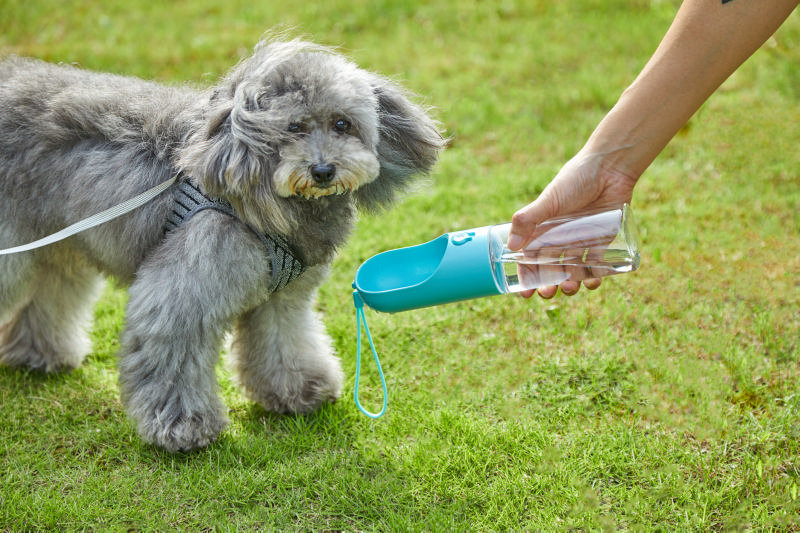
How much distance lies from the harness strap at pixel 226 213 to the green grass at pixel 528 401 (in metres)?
0.81

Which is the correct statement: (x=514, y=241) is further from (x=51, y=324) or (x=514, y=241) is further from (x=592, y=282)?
(x=51, y=324)

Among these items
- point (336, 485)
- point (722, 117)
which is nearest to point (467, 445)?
point (336, 485)

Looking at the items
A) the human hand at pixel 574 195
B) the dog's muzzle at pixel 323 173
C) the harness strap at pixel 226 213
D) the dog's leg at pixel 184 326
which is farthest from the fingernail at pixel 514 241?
the dog's leg at pixel 184 326

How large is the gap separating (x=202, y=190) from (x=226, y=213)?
0.13 meters

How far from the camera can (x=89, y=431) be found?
10.9 feet

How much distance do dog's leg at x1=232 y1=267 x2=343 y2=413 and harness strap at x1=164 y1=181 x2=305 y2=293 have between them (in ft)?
0.93

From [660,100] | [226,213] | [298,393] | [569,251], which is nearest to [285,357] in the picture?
[298,393]

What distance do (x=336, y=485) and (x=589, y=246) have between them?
1456 mm

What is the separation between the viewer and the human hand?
286cm

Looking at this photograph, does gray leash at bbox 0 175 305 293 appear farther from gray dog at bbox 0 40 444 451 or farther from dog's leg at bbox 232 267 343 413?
dog's leg at bbox 232 267 343 413

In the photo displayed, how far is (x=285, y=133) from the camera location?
2.60 m

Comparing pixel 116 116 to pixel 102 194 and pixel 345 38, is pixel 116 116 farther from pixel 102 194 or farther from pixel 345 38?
pixel 345 38

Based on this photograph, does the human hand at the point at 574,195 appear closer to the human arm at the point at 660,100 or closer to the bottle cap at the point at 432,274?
the human arm at the point at 660,100

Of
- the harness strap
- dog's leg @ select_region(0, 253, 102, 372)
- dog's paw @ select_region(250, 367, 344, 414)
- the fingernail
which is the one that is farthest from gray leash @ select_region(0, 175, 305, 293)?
the fingernail
